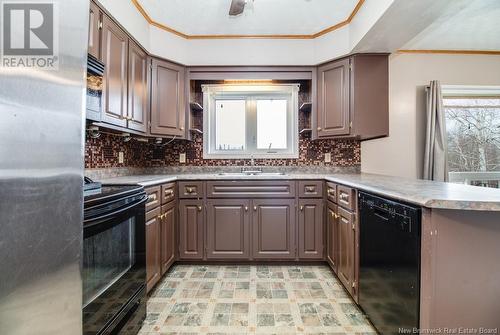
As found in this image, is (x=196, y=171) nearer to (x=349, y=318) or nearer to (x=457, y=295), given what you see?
(x=349, y=318)

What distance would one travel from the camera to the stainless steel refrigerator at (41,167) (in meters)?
0.53

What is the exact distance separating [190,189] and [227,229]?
0.56 meters

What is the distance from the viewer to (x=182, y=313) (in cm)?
176

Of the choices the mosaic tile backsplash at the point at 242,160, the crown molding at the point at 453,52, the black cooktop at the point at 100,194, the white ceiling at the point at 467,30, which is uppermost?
the white ceiling at the point at 467,30

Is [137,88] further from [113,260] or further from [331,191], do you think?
[331,191]

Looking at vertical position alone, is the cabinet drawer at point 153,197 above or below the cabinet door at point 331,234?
above

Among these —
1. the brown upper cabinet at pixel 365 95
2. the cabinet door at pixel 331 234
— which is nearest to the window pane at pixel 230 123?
the brown upper cabinet at pixel 365 95

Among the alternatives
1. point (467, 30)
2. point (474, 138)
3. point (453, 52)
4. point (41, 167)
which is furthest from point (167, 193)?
point (474, 138)

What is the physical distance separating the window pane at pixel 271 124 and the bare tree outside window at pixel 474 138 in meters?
2.08

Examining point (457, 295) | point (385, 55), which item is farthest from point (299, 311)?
point (385, 55)

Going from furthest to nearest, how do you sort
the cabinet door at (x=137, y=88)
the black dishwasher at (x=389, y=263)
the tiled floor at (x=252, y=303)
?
1. the cabinet door at (x=137, y=88)
2. the tiled floor at (x=252, y=303)
3. the black dishwasher at (x=389, y=263)

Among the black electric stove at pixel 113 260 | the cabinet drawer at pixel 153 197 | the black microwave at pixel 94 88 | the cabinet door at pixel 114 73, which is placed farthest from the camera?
the cabinet drawer at pixel 153 197

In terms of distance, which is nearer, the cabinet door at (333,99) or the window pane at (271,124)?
Answer: the cabinet door at (333,99)

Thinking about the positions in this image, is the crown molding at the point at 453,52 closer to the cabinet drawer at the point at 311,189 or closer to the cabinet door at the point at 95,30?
the cabinet drawer at the point at 311,189
